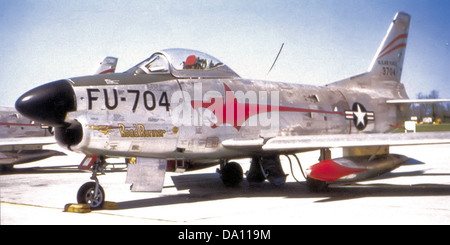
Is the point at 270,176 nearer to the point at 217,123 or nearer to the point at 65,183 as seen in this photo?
the point at 217,123

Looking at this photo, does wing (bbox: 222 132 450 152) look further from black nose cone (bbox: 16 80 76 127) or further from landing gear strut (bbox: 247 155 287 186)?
black nose cone (bbox: 16 80 76 127)

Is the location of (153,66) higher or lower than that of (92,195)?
higher

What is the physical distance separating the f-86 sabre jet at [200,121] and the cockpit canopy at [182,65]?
21mm

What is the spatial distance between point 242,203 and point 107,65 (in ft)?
37.4

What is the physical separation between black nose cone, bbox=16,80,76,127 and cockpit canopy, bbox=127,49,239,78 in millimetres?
1700

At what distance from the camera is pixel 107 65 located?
1848 centimetres

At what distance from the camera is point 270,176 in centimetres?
1038

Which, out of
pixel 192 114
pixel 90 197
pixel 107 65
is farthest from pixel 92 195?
pixel 107 65

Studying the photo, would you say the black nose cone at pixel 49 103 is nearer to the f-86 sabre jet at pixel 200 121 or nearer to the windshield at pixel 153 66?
the f-86 sabre jet at pixel 200 121

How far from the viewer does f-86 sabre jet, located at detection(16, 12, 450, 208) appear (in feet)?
25.6

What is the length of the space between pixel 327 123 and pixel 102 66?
10009mm

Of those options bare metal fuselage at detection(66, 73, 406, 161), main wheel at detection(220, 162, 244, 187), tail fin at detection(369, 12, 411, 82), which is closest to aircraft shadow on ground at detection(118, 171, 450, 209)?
main wheel at detection(220, 162, 244, 187)

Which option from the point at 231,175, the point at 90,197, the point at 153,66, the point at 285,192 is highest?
the point at 153,66

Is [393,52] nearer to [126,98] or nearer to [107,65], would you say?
[126,98]
